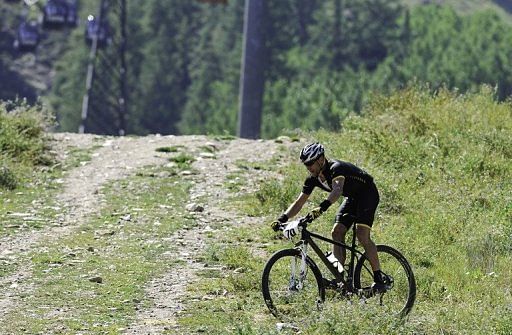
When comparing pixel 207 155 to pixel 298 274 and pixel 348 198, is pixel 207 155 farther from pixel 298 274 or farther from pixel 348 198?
pixel 298 274

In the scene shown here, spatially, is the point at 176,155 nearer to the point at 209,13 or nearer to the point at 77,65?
the point at 77,65

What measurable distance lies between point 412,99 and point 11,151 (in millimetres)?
8116

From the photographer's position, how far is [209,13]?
5453 inches

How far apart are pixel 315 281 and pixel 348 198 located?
0.97 meters

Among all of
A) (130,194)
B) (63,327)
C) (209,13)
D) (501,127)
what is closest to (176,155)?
(130,194)

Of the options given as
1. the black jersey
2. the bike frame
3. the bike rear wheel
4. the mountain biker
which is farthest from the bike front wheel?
the black jersey

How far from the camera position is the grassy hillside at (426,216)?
11531mm

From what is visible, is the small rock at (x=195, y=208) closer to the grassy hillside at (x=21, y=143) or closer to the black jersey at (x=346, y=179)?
the grassy hillside at (x=21, y=143)

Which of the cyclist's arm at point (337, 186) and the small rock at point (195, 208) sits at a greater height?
the cyclist's arm at point (337, 186)

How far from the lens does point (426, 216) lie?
1603cm

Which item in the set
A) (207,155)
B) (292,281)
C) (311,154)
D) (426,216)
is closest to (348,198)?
(311,154)

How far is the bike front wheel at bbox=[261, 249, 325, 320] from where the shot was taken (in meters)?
11.5

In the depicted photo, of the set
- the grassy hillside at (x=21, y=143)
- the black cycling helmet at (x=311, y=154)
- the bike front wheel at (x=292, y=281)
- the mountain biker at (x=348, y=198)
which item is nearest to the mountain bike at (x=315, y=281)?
the bike front wheel at (x=292, y=281)

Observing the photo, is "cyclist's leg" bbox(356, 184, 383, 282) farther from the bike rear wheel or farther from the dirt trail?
the dirt trail
